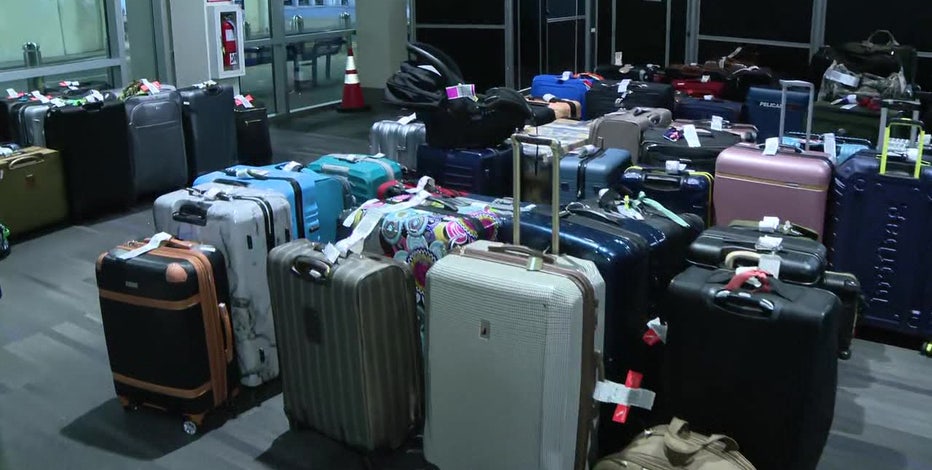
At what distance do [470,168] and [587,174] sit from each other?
565 millimetres

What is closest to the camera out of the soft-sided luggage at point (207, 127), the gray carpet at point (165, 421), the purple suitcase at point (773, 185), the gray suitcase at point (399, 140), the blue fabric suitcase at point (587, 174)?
the gray carpet at point (165, 421)

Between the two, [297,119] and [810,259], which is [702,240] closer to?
[810,259]

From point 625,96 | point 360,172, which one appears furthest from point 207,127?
point 625,96

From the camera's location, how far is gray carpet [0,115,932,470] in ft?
9.50

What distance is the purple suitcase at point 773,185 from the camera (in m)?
3.64

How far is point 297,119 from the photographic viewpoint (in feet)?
29.5

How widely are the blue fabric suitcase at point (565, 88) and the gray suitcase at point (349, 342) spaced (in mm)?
3268

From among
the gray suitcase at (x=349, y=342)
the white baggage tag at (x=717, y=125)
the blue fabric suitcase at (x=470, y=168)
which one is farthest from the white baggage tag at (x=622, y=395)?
the white baggage tag at (x=717, y=125)

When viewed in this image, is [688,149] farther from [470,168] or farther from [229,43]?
[229,43]

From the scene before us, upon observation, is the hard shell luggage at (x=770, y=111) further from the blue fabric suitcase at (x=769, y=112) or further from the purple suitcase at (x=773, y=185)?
the purple suitcase at (x=773, y=185)

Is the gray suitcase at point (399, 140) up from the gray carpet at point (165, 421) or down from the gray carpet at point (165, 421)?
up

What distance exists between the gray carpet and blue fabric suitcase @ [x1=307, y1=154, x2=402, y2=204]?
97 cm

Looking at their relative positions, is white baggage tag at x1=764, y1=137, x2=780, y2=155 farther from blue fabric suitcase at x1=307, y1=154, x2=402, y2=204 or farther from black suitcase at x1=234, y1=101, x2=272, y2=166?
black suitcase at x1=234, y1=101, x2=272, y2=166

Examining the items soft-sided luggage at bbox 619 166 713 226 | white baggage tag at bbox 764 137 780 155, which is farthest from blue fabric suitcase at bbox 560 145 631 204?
white baggage tag at bbox 764 137 780 155
